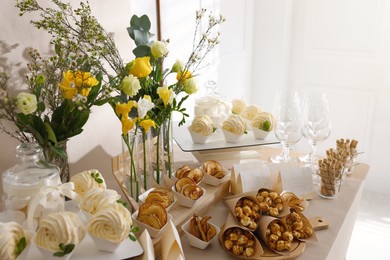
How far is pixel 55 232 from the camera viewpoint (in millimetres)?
784

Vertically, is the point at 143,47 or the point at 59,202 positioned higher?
the point at 143,47

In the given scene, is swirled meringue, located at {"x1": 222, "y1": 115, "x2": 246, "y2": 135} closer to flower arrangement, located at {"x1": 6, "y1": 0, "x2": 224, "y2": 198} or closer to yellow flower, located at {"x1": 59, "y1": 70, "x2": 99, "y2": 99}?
flower arrangement, located at {"x1": 6, "y1": 0, "x2": 224, "y2": 198}

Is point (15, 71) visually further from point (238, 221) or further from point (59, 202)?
point (238, 221)

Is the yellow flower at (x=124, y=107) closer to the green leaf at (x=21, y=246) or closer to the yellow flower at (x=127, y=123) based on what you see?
the yellow flower at (x=127, y=123)

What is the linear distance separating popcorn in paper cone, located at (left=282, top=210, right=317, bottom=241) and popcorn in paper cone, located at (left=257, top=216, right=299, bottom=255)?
2 cm

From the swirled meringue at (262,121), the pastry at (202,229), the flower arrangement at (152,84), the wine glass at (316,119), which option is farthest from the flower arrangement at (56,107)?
the wine glass at (316,119)

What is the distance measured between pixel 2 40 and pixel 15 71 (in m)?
0.09

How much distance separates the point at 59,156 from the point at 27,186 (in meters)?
0.18

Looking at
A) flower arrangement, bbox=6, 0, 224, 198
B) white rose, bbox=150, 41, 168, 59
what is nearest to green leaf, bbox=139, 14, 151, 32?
flower arrangement, bbox=6, 0, 224, 198

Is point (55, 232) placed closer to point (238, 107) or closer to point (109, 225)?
point (109, 225)

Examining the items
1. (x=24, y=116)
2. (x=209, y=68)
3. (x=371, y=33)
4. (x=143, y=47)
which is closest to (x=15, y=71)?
(x=24, y=116)

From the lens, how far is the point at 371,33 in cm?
280

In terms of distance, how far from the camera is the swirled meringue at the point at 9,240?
75cm

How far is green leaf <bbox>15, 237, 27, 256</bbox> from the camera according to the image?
30.4 inches
